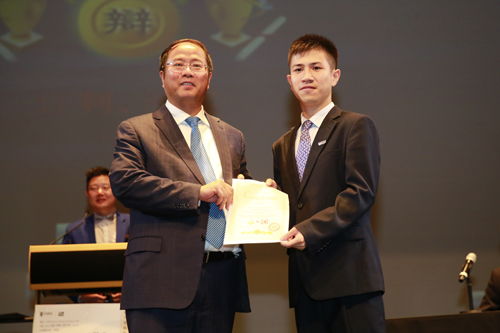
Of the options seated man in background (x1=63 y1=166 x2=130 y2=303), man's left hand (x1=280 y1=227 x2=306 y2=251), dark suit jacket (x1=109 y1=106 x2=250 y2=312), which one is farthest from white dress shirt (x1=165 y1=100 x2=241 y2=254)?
seated man in background (x1=63 y1=166 x2=130 y2=303)

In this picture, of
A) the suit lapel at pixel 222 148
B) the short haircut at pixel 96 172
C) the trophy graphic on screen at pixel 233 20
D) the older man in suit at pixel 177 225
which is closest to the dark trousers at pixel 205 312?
the older man in suit at pixel 177 225

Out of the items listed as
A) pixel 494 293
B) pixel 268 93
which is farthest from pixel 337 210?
pixel 268 93

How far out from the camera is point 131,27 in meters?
4.62

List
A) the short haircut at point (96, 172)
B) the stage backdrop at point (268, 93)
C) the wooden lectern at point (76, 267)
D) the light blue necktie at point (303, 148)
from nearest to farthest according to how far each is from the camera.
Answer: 1. the light blue necktie at point (303, 148)
2. the wooden lectern at point (76, 267)
3. the short haircut at point (96, 172)
4. the stage backdrop at point (268, 93)

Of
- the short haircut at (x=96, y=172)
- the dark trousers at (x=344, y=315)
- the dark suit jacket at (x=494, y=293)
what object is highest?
the short haircut at (x=96, y=172)

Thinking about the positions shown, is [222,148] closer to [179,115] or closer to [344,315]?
[179,115]

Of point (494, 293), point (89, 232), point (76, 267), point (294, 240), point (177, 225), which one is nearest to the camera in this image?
point (294, 240)

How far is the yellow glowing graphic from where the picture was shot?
4.62 meters

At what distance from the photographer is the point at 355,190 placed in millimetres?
2037

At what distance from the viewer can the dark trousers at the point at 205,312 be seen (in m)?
1.97

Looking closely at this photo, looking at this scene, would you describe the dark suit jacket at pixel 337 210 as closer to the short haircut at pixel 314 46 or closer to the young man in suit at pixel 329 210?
the young man in suit at pixel 329 210

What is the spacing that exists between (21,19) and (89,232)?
2251 mm

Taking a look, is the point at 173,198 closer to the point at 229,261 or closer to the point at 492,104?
the point at 229,261

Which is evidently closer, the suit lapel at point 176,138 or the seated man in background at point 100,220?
the suit lapel at point 176,138
